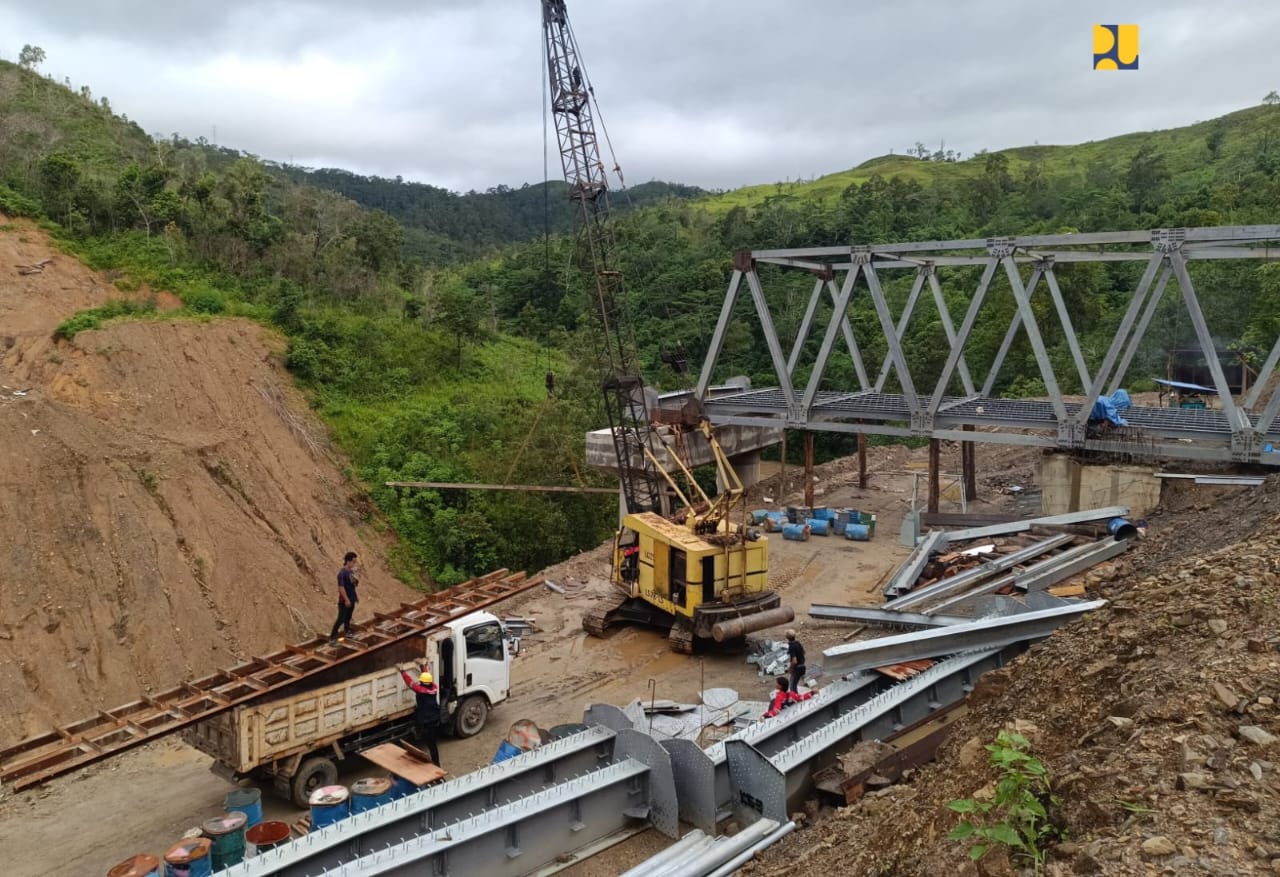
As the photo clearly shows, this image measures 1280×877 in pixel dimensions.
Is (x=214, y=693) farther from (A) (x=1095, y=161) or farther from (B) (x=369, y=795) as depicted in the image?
(A) (x=1095, y=161)

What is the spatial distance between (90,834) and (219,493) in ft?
48.3

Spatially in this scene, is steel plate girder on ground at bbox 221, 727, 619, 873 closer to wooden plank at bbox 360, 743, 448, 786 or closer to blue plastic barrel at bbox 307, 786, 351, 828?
blue plastic barrel at bbox 307, 786, 351, 828

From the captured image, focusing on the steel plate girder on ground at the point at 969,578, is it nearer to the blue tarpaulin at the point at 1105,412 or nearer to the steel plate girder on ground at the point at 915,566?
the steel plate girder on ground at the point at 915,566

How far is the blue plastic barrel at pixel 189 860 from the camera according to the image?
8.44m

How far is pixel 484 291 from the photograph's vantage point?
5541 cm

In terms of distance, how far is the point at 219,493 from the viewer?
82.5ft

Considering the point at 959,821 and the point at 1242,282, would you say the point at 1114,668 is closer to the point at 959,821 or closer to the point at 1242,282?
the point at 959,821

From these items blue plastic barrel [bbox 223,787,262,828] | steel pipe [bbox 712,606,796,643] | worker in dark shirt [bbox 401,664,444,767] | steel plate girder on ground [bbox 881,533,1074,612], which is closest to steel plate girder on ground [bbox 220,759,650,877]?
blue plastic barrel [bbox 223,787,262,828]

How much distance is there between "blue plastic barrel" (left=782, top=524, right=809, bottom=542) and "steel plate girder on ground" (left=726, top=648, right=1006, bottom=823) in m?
12.3

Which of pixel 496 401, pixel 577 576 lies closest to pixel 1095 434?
pixel 577 576

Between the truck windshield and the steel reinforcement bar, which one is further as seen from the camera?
the truck windshield

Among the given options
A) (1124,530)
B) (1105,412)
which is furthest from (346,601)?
(1105,412)

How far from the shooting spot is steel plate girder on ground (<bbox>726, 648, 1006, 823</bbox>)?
29.1ft

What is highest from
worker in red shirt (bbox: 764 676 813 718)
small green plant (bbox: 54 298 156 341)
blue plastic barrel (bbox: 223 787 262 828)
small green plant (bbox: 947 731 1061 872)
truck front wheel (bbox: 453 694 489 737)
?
small green plant (bbox: 54 298 156 341)
